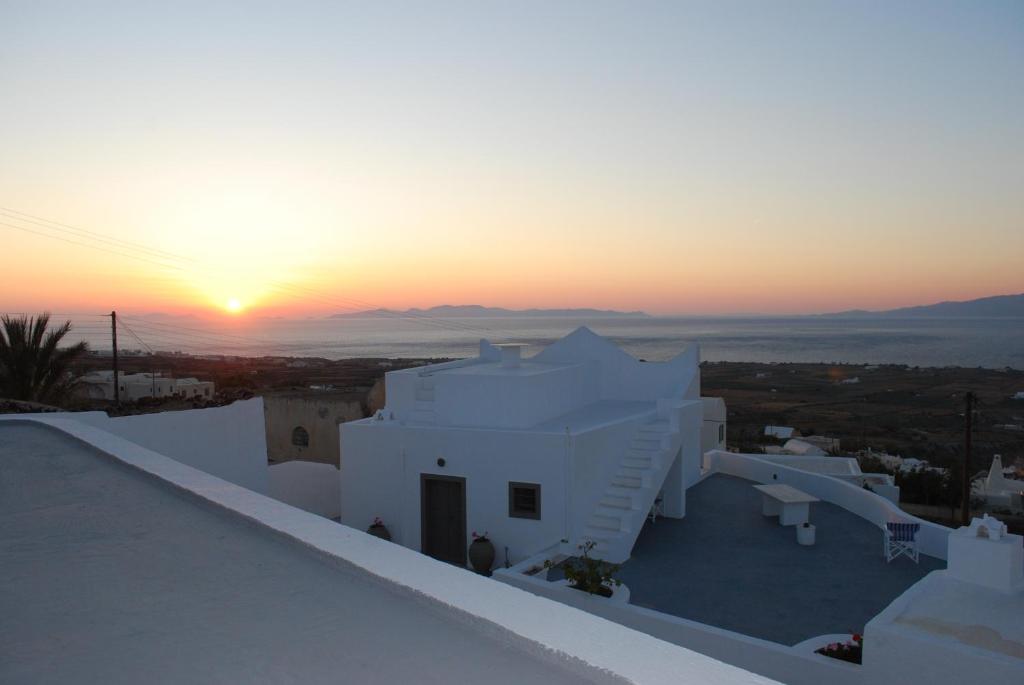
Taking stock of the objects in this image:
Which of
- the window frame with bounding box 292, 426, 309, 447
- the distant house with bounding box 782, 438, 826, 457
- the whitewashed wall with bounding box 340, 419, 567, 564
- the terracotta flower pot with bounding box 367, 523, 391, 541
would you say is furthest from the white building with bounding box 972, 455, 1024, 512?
the window frame with bounding box 292, 426, 309, 447

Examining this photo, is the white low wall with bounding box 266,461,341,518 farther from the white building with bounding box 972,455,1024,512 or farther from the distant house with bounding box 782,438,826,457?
the white building with bounding box 972,455,1024,512

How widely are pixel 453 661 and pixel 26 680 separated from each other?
127 cm

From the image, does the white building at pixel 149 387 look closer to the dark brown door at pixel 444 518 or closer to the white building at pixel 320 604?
the dark brown door at pixel 444 518

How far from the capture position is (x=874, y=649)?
19.8 ft

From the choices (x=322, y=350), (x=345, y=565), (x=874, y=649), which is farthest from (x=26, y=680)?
(x=322, y=350)

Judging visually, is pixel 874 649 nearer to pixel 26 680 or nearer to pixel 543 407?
pixel 26 680

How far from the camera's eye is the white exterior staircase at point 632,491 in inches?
428

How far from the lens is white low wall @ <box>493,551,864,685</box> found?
656 centimetres

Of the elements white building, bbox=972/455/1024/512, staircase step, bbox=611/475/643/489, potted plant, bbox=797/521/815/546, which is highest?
staircase step, bbox=611/475/643/489

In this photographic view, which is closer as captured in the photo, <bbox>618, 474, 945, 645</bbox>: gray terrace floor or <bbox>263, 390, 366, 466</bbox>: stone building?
<bbox>618, 474, 945, 645</bbox>: gray terrace floor

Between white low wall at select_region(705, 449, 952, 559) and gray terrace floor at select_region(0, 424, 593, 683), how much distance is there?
28.8 ft

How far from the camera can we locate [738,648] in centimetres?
710

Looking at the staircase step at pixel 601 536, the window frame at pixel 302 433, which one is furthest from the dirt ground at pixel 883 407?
the window frame at pixel 302 433

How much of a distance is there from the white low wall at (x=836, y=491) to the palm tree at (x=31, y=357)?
1378cm
